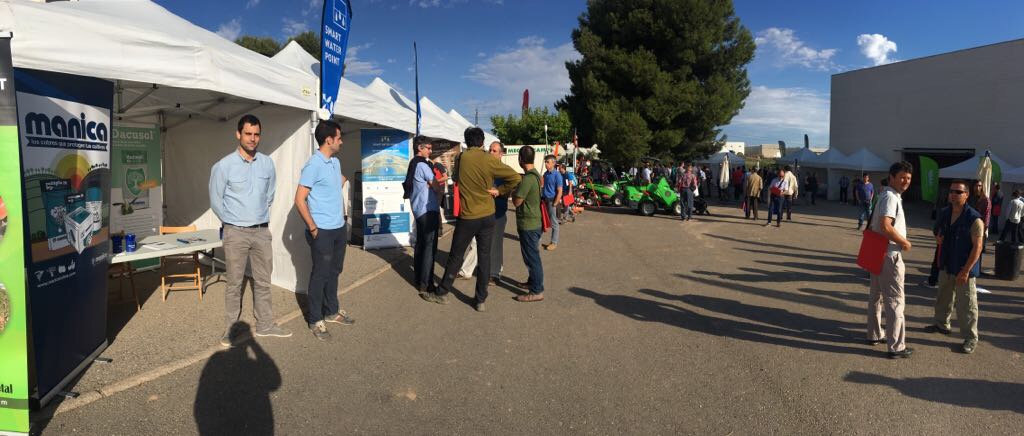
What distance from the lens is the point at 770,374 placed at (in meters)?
4.23

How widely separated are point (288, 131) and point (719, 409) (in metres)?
5.11

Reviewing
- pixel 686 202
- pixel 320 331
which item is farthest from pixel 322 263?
pixel 686 202

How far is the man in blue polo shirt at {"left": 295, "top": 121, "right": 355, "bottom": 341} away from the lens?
15.4 feet

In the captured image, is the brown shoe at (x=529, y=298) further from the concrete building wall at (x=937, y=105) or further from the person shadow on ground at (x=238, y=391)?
the concrete building wall at (x=937, y=105)

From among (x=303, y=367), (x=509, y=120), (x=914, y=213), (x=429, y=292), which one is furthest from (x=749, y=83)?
(x=303, y=367)

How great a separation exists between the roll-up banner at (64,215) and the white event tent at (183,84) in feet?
0.81

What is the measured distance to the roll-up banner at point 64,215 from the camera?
3.30m

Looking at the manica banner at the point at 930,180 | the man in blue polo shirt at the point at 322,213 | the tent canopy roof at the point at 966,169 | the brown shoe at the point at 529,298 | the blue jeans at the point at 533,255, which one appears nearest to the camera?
the man in blue polo shirt at the point at 322,213

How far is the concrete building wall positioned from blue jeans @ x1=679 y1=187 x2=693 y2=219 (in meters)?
13.6

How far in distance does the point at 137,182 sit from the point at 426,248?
3.80 m

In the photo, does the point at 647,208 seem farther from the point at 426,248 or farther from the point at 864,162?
the point at 864,162

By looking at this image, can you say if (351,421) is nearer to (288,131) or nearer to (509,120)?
(288,131)

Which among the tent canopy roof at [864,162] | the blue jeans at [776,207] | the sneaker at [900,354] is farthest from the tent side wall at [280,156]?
the tent canopy roof at [864,162]

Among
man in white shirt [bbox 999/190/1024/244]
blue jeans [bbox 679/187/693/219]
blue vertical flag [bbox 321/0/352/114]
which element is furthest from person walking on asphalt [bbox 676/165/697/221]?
blue vertical flag [bbox 321/0/352/114]
